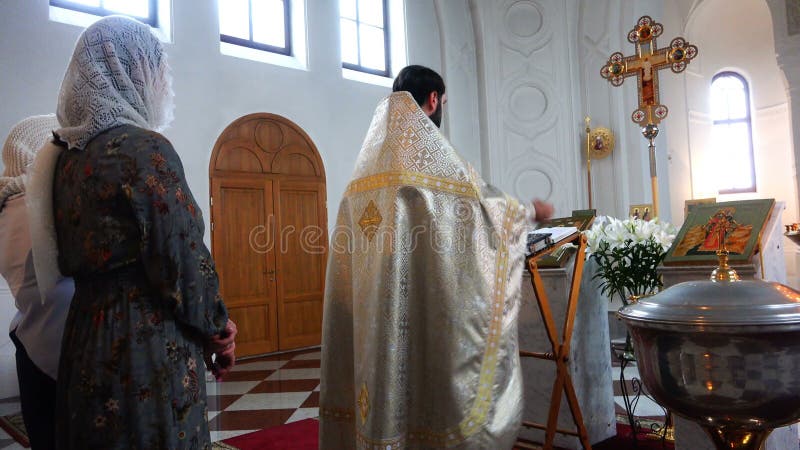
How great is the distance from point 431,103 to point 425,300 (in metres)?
0.80

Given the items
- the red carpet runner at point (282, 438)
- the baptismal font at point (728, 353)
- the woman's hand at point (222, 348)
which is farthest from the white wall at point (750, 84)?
the woman's hand at point (222, 348)

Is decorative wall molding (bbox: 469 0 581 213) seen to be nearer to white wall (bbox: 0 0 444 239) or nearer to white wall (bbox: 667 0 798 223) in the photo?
white wall (bbox: 0 0 444 239)

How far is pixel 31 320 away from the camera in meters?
1.70

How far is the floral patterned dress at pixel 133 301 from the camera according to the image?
128 cm

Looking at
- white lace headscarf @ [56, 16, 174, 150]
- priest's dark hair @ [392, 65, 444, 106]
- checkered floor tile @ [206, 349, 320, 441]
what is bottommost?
checkered floor tile @ [206, 349, 320, 441]

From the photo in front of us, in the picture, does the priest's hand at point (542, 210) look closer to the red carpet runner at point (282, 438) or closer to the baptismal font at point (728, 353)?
the baptismal font at point (728, 353)

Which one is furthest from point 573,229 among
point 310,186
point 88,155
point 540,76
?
point 540,76

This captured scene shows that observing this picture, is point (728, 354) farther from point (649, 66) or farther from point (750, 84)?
point (750, 84)

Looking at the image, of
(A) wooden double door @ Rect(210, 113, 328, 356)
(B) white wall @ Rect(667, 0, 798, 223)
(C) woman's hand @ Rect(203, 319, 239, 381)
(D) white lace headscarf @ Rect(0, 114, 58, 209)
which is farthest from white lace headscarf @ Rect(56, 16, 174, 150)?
(B) white wall @ Rect(667, 0, 798, 223)

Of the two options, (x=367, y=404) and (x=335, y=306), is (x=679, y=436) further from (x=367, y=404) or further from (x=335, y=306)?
(x=335, y=306)

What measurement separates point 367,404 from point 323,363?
0.39m

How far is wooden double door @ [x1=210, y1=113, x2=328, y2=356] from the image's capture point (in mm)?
6391

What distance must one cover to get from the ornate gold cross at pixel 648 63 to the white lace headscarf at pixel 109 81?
495 centimetres

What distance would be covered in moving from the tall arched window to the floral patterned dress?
12.3m
